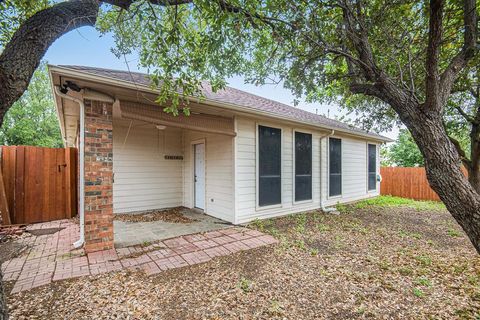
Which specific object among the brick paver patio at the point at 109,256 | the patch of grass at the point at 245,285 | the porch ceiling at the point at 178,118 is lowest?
the patch of grass at the point at 245,285

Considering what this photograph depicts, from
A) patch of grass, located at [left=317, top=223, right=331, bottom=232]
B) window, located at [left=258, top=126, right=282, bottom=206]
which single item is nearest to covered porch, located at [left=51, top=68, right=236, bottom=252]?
window, located at [left=258, top=126, right=282, bottom=206]

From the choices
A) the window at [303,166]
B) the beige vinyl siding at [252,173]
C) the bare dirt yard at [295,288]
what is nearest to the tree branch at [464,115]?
the bare dirt yard at [295,288]

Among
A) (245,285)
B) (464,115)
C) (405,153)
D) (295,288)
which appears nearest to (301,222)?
(295,288)

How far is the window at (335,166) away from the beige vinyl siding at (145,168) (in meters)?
5.00

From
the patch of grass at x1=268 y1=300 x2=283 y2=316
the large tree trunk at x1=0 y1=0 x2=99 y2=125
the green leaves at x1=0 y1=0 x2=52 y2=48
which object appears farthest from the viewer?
the green leaves at x1=0 y1=0 x2=52 y2=48

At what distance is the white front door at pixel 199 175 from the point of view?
6.49 metres

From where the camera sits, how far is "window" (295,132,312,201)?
21.7 feet

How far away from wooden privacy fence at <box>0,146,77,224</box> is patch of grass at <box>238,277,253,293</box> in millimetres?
5357

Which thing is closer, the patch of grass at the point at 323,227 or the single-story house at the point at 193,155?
the single-story house at the point at 193,155

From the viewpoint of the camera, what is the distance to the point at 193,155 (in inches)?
272

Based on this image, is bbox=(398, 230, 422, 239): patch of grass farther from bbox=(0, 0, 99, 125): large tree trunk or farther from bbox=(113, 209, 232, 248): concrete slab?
bbox=(0, 0, 99, 125): large tree trunk

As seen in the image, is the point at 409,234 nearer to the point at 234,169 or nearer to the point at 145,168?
the point at 234,169

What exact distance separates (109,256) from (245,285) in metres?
2.15

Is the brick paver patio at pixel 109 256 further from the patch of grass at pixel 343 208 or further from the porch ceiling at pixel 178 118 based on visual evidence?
the patch of grass at pixel 343 208
